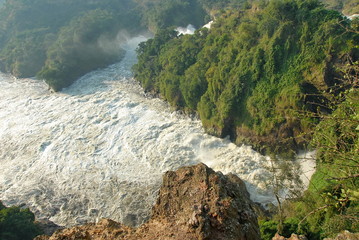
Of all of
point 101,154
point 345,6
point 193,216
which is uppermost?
point 193,216

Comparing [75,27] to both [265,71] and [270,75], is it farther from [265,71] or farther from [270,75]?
[270,75]

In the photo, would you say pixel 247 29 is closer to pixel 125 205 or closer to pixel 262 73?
pixel 262 73

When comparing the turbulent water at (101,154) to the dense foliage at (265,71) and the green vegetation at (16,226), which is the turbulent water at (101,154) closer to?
the dense foliage at (265,71)

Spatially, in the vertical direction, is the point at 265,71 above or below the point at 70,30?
below

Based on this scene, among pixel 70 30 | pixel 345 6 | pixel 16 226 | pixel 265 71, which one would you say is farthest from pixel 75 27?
pixel 345 6

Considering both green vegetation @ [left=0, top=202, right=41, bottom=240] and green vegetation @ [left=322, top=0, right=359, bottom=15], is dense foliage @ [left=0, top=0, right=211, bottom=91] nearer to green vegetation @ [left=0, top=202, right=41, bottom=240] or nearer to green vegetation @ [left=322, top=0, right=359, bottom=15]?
green vegetation @ [left=322, top=0, right=359, bottom=15]

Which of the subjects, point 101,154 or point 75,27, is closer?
point 101,154

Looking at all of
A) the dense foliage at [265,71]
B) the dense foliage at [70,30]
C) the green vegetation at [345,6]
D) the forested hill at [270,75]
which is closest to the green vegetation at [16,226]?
the forested hill at [270,75]
